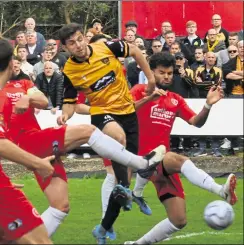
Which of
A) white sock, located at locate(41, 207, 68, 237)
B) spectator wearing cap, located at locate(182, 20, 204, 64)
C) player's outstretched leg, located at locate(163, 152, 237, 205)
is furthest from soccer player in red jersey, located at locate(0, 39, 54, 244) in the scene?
spectator wearing cap, located at locate(182, 20, 204, 64)

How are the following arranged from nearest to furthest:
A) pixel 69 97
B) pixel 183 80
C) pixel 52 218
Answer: pixel 52 218
pixel 69 97
pixel 183 80

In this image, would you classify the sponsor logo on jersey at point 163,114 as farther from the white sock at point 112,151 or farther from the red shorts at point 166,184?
the white sock at point 112,151

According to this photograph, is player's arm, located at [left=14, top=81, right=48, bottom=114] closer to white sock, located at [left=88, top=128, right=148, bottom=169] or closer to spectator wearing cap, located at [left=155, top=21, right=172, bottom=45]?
white sock, located at [left=88, top=128, right=148, bottom=169]

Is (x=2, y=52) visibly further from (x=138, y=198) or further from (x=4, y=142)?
(x=138, y=198)

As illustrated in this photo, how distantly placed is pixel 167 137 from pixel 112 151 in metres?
1.32

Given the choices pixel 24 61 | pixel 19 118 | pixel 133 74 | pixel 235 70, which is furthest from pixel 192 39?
pixel 19 118

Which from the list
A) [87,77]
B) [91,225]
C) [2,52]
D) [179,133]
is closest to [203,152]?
[179,133]

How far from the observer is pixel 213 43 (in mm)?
19359

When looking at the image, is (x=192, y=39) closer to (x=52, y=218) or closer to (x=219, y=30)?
(x=219, y=30)

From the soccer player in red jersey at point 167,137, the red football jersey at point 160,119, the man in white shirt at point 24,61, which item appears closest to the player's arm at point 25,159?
the soccer player in red jersey at point 167,137

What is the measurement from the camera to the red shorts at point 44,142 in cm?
1019

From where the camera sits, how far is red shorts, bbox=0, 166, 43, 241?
801 cm

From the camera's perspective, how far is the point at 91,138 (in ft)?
33.0

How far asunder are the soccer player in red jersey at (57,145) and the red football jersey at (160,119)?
3.50 ft
